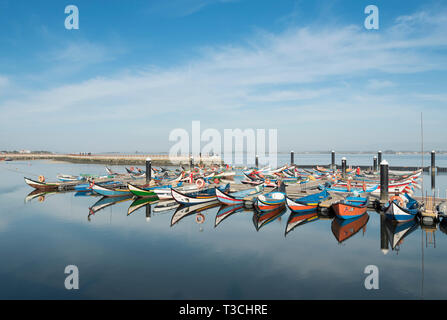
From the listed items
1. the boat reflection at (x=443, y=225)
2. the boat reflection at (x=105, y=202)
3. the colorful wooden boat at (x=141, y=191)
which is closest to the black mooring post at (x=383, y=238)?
the boat reflection at (x=443, y=225)

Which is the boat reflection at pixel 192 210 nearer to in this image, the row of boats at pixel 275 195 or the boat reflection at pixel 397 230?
the row of boats at pixel 275 195

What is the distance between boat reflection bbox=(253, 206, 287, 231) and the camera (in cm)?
2045

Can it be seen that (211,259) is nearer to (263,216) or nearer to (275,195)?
(263,216)

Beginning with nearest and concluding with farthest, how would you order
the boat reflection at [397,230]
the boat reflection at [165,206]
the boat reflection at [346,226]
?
the boat reflection at [397,230] < the boat reflection at [346,226] < the boat reflection at [165,206]

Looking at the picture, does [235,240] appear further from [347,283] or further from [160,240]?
[347,283]

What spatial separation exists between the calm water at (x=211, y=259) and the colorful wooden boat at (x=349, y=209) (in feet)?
3.06

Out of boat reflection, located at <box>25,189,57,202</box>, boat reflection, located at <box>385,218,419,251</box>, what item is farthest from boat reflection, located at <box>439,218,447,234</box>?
boat reflection, located at <box>25,189,57,202</box>

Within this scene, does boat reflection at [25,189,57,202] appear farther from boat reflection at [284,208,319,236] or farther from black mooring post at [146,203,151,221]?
boat reflection at [284,208,319,236]

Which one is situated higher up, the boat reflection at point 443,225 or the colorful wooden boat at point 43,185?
the colorful wooden boat at point 43,185

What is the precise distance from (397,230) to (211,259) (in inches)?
489

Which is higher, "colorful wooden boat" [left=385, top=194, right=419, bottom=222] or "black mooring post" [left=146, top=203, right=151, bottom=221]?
"colorful wooden boat" [left=385, top=194, right=419, bottom=222]

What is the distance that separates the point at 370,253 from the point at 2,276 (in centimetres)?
1744

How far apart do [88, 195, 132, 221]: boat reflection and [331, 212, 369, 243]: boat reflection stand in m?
19.4

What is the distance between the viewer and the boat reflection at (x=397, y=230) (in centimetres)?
1608
